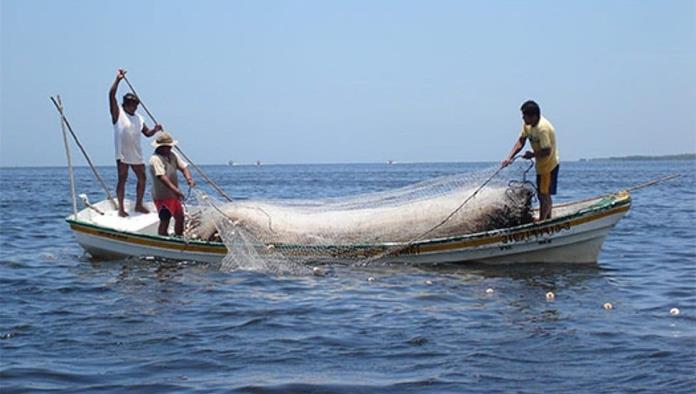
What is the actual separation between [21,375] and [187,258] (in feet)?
17.6

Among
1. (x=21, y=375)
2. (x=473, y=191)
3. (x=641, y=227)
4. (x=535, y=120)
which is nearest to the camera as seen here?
(x=21, y=375)

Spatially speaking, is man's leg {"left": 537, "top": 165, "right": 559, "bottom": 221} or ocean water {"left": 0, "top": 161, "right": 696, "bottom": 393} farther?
man's leg {"left": 537, "top": 165, "right": 559, "bottom": 221}

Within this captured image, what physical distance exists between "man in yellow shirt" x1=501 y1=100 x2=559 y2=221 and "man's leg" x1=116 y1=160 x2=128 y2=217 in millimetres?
5098

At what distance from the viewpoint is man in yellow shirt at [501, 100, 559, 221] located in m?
11.1

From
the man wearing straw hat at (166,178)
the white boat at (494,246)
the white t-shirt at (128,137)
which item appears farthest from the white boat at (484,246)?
the white t-shirt at (128,137)

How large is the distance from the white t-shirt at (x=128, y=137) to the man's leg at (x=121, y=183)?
4.5 inches

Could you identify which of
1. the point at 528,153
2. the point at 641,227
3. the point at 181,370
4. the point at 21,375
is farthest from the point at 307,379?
the point at 641,227

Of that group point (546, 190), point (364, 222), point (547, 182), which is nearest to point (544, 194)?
point (546, 190)

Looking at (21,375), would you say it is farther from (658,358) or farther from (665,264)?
(665,264)

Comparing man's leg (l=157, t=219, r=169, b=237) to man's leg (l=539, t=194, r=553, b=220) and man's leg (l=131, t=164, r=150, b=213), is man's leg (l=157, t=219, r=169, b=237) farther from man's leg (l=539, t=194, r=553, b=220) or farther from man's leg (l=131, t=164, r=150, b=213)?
man's leg (l=539, t=194, r=553, b=220)

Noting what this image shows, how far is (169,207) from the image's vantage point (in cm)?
1201

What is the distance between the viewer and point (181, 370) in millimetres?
6957

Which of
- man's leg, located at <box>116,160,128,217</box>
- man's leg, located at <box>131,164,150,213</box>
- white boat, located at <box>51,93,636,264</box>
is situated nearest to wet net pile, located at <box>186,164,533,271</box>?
white boat, located at <box>51,93,636,264</box>

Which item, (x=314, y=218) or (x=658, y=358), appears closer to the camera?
(x=658, y=358)
